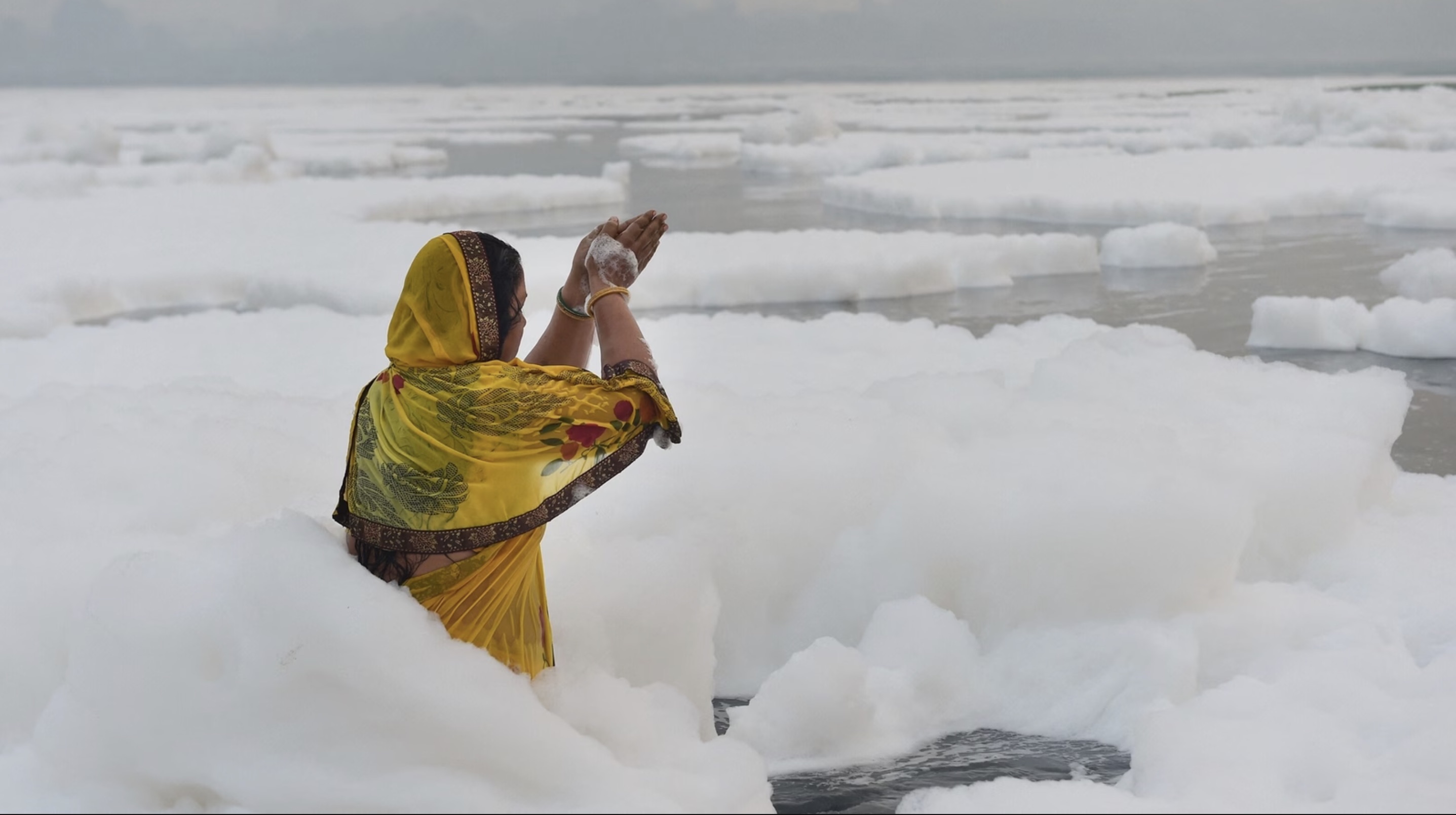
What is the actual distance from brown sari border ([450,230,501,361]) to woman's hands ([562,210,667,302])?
160 mm

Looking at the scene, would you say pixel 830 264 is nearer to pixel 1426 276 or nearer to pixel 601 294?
pixel 1426 276

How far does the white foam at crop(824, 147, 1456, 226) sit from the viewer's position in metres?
10.2

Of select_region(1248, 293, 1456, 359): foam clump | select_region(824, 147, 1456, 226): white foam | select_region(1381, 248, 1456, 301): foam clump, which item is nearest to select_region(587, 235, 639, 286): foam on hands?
select_region(1248, 293, 1456, 359): foam clump

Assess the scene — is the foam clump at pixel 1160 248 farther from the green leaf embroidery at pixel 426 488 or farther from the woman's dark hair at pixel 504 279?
the green leaf embroidery at pixel 426 488

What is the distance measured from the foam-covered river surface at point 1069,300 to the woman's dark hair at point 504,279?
3.01 feet

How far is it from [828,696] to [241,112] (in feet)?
118

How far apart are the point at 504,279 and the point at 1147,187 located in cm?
1014

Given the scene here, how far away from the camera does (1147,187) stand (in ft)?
36.5

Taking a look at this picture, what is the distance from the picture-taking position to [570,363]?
2.06 m

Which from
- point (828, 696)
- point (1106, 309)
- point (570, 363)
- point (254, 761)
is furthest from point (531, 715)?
point (1106, 309)

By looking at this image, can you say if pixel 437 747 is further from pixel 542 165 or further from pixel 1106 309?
pixel 542 165

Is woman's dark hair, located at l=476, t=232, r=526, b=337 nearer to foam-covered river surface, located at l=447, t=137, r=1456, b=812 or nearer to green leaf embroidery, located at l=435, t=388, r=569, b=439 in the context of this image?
green leaf embroidery, located at l=435, t=388, r=569, b=439

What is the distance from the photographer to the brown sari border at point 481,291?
1792mm

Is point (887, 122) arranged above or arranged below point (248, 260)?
above
